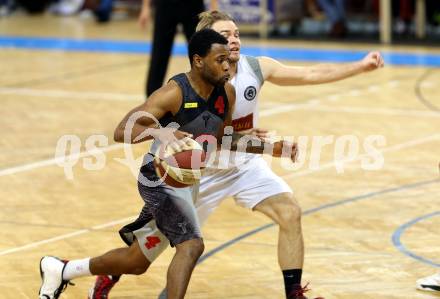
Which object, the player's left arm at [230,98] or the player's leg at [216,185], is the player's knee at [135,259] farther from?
the player's left arm at [230,98]

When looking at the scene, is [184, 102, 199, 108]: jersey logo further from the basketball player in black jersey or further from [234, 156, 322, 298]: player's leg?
[234, 156, 322, 298]: player's leg

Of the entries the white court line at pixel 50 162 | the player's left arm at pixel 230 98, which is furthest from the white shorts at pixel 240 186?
the white court line at pixel 50 162

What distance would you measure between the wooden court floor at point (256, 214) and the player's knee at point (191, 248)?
0.94 m

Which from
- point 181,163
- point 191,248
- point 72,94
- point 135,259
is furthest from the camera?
point 72,94

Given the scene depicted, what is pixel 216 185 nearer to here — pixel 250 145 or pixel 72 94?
pixel 250 145

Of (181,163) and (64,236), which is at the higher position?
(181,163)

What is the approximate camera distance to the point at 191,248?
5.83 meters

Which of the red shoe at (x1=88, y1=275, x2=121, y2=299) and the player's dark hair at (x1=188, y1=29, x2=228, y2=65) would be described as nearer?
the player's dark hair at (x1=188, y1=29, x2=228, y2=65)

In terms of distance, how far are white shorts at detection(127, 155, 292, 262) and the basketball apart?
2.25 ft

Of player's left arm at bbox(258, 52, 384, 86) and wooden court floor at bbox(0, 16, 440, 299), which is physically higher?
player's left arm at bbox(258, 52, 384, 86)

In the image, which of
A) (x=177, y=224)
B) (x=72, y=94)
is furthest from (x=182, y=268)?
(x=72, y=94)

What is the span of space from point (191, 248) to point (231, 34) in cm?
138

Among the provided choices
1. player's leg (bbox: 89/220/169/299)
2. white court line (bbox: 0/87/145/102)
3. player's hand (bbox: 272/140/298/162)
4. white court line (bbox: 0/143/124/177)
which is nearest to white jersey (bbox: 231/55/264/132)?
player's hand (bbox: 272/140/298/162)

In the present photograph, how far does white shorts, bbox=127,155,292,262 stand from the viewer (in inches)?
254
